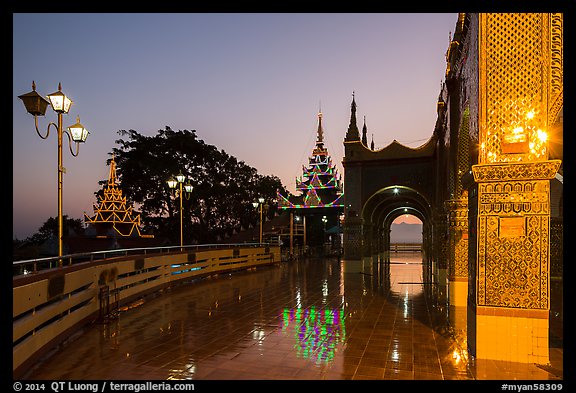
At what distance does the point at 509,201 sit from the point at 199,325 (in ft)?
19.4

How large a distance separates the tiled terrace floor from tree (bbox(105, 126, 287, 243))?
773 inches

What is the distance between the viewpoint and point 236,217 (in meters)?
34.2

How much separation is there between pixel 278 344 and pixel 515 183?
14.4 ft

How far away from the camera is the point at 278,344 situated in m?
6.23

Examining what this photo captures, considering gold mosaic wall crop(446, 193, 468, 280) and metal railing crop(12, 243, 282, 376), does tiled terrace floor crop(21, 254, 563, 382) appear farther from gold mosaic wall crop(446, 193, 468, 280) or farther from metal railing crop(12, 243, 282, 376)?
gold mosaic wall crop(446, 193, 468, 280)

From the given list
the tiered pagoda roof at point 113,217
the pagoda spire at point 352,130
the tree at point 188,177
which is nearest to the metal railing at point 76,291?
the pagoda spire at point 352,130

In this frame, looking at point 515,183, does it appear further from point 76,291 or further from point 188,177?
point 188,177

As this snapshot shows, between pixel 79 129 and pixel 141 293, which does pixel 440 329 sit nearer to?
pixel 141 293

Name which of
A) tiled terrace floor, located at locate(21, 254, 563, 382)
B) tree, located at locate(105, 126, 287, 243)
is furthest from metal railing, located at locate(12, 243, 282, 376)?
tree, located at locate(105, 126, 287, 243)

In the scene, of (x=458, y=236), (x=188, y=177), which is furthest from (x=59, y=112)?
(x=188, y=177)

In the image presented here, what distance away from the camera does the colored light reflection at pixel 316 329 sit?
5.79 meters

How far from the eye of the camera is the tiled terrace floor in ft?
16.2

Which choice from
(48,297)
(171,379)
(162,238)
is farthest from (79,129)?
(162,238)
